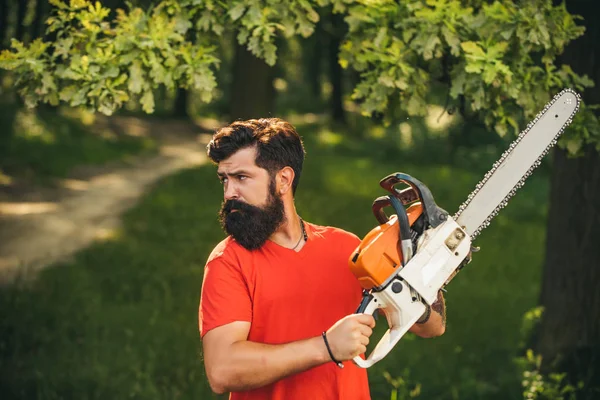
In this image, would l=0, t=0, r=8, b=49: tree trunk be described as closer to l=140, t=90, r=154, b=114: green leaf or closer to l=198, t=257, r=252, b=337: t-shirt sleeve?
l=140, t=90, r=154, b=114: green leaf

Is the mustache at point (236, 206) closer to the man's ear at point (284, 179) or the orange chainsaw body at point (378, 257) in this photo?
the man's ear at point (284, 179)

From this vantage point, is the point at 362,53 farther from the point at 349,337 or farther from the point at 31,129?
the point at 31,129

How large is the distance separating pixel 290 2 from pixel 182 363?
11.3 feet

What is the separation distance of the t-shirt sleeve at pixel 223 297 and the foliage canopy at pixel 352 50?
1373mm

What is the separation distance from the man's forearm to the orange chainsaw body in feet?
0.85

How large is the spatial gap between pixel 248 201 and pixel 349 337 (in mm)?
599

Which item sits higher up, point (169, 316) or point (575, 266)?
point (575, 266)

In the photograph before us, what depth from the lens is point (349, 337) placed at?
7.79 feet

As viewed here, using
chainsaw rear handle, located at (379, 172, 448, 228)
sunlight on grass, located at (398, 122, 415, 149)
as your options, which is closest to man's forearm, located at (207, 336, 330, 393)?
chainsaw rear handle, located at (379, 172, 448, 228)

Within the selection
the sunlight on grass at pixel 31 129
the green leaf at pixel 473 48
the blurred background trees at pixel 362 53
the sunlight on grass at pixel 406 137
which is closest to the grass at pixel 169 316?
the blurred background trees at pixel 362 53

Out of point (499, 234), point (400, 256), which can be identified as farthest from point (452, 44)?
point (499, 234)

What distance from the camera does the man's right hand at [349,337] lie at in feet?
7.78

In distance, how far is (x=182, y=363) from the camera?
6.33m

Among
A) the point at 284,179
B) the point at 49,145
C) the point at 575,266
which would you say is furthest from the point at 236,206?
the point at 49,145
